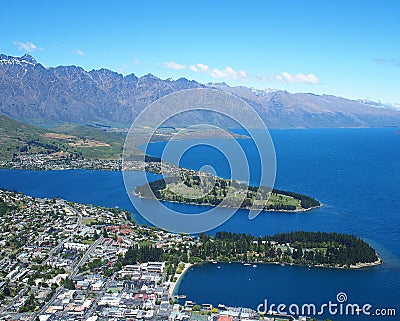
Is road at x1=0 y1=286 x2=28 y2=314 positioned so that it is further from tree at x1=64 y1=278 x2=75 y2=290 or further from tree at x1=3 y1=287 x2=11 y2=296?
tree at x1=64 y1=278 x2=75 y2=290

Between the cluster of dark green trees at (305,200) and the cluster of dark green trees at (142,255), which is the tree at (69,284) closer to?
the cluster of dark green trees at (142,255)

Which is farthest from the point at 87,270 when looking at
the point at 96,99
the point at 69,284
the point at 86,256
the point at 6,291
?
the point at 96,99

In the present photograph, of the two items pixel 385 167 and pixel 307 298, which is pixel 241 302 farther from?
pixel 385 167

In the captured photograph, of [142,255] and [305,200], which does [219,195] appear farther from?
[142,255]

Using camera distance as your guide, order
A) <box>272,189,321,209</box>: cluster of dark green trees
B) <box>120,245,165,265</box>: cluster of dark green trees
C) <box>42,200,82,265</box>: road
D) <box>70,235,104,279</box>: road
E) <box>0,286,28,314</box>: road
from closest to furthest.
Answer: <box>0,286,28,314</box>: road, <box>70,235,104,279</box>: road, <box>120,245,165,265</box>: cluster of dark green trees, <box>42,200,82,265</box>: road, <box>272,189,321,209</box>: cluster of dark green trees

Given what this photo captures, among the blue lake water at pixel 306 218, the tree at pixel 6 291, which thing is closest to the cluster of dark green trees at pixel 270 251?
the blue lake water at pixel 306 218

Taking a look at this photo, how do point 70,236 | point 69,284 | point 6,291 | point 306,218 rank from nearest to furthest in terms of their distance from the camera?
point 6,291 → point 69,284 → point 70,236 → point 306,218

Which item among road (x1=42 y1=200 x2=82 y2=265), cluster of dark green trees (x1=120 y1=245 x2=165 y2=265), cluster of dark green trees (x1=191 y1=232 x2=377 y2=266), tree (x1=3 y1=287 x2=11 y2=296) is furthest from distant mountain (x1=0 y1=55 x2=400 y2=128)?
tree (x1=3 y1=287 x2=11 y2=296)
